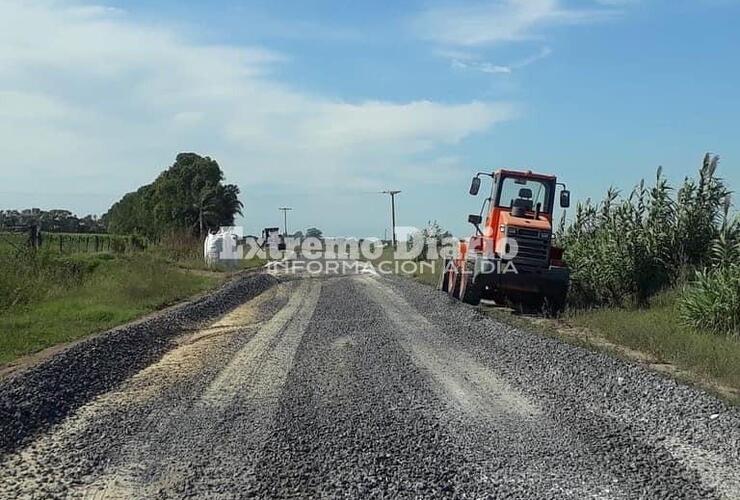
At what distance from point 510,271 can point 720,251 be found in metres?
4.53

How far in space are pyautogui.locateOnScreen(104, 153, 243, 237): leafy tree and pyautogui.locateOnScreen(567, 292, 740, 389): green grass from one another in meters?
58.0

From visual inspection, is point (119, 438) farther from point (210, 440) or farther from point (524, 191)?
point (524, 191)

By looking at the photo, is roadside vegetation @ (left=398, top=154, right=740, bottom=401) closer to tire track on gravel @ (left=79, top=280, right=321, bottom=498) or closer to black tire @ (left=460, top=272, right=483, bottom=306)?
black tire @ (left=460, top=272, right=483, bottom=306)

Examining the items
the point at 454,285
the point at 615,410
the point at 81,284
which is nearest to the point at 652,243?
the point at 454,285

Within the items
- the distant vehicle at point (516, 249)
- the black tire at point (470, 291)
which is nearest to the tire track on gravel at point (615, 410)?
the distant vehicle at point (516, 249)

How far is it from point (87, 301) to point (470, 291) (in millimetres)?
9662

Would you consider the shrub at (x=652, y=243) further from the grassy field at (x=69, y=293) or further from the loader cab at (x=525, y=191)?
the grassy field at (x=69, y=293)

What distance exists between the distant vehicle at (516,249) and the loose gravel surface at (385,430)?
5.89m

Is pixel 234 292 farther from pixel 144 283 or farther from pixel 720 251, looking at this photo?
pixel 720 251

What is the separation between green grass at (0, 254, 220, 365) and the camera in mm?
14281

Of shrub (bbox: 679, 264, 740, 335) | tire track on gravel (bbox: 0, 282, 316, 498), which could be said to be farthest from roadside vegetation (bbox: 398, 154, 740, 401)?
tire track on gravel (bbox: 0, 282, 316, 498)

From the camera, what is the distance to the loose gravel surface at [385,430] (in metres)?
5.80

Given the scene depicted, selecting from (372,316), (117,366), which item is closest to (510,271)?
(372,316)

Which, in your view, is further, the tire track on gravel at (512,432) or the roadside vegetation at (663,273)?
the roadside vegetation at (663,273)
